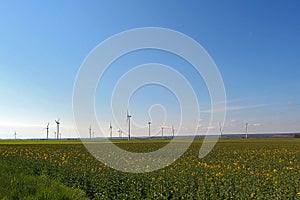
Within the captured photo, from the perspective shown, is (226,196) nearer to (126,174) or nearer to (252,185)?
(252,185)

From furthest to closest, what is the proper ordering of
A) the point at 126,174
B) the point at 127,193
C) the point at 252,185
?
the point at 126,174
the point at 127,193
the point at 252,185

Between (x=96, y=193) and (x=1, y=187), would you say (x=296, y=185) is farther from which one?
(x=1, y=187)

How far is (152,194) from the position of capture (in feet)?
35.6

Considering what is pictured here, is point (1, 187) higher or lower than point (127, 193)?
higher

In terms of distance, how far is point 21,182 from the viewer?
9.92 metres

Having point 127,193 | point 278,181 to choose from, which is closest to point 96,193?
point 127,193

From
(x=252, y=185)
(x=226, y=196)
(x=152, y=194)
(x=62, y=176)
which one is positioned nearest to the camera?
(x=226, y=196)

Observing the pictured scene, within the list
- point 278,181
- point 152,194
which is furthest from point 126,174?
point 278,181

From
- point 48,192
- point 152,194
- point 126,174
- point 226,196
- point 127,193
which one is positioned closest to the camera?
point 48,192

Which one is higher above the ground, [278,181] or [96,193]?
[278,181]

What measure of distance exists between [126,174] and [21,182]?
15.7ft

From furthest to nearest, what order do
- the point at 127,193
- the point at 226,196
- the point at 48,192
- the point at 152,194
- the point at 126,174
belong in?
the point at 126,174 → the point at 127,193 → the point at 152,194 → the point at 226,196 → the point at 48,192

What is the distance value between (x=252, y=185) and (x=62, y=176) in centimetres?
846

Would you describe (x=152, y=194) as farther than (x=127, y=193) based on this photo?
No
